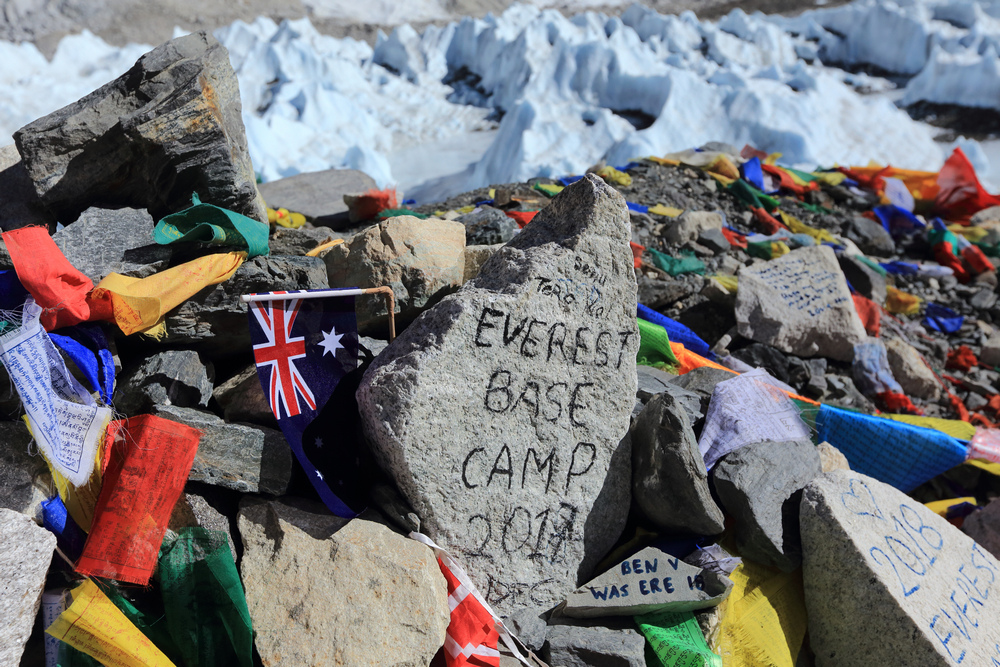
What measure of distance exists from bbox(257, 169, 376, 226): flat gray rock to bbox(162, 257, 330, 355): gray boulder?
7.59 feet

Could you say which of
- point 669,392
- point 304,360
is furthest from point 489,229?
point 304,360

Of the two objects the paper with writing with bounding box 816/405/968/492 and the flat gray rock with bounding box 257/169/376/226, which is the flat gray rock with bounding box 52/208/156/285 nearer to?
the flat gray rock with bounding box 257/169/376/226

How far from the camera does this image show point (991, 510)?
310 cm

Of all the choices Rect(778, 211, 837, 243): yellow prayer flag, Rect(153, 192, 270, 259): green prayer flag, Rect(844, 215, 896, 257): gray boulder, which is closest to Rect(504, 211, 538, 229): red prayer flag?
Rect(153, 192, 270, 259): green prayer flag

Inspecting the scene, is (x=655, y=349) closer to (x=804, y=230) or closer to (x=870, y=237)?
(x=804, y=230)

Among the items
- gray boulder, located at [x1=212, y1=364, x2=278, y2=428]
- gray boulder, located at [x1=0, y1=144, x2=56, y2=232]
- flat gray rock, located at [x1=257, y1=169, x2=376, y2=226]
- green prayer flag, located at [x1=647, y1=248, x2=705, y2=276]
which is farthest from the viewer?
flat gray rock, located at [x1=257, y1=169, x2=376, y2=226]

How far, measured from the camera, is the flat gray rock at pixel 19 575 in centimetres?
170

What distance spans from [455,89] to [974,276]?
13.7 m

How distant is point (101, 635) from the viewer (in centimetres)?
176

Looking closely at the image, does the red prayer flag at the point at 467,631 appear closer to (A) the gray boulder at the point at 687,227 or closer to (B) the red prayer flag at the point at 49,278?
(B) the red prayer flag at the point at 49,278

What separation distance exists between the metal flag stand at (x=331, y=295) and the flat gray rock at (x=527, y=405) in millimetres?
294

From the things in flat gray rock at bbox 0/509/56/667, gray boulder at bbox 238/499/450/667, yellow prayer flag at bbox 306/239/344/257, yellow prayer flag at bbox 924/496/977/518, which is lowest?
yellow prayer flag at bbox 924/496/977/518

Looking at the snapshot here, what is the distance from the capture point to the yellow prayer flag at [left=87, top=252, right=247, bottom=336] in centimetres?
212

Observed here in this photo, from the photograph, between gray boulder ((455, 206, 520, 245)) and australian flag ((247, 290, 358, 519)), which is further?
gray boulder ((455, 206, 520, 245))
